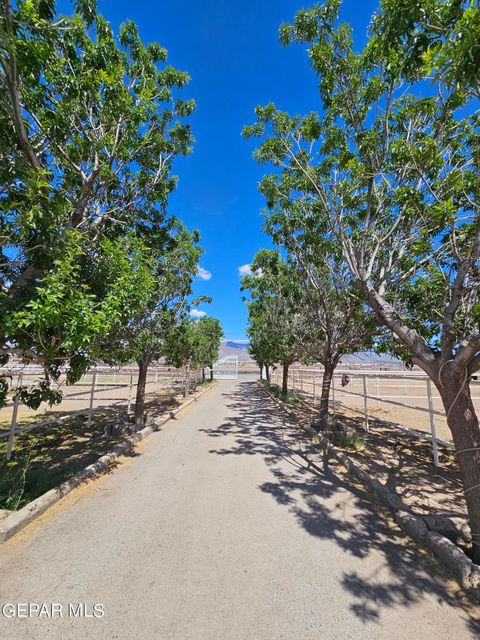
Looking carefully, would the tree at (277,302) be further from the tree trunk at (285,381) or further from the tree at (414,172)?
A: the tree at (414,172)

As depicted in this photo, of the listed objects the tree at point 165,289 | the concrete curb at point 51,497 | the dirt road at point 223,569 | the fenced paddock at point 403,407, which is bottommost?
the dirt road at point 223,569

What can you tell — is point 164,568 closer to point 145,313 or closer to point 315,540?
point 315,540

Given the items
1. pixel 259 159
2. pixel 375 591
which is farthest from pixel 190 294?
pixel 375 591

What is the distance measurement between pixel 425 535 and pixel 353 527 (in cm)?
77

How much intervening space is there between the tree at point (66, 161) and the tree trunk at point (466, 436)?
412cm

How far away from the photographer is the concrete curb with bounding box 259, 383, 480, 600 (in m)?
2.74

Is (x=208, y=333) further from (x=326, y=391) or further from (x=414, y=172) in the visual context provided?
(x=414, y=172)

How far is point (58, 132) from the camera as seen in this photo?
15.5ft

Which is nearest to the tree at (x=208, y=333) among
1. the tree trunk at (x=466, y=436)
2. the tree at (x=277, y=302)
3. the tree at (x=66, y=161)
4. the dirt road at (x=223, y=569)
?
the tree at (x=277, y=302)

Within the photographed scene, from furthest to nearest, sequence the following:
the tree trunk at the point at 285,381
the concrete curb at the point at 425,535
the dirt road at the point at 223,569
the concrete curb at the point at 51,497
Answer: the tree trunk at the point at 285,381 < the concrete curb at the point at 51,497 < the concrete curb at the point at 425,535 < the dirt road at the point at 223,569

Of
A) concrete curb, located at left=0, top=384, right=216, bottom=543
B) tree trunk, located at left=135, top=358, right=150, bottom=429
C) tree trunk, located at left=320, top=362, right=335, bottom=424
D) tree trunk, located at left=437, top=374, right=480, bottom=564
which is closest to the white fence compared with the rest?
tree trunk, located at left=135, top=358, right=150, bottom=429

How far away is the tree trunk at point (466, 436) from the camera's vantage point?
317cm

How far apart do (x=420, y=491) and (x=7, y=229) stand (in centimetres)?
663

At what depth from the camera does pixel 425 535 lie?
340 cm
